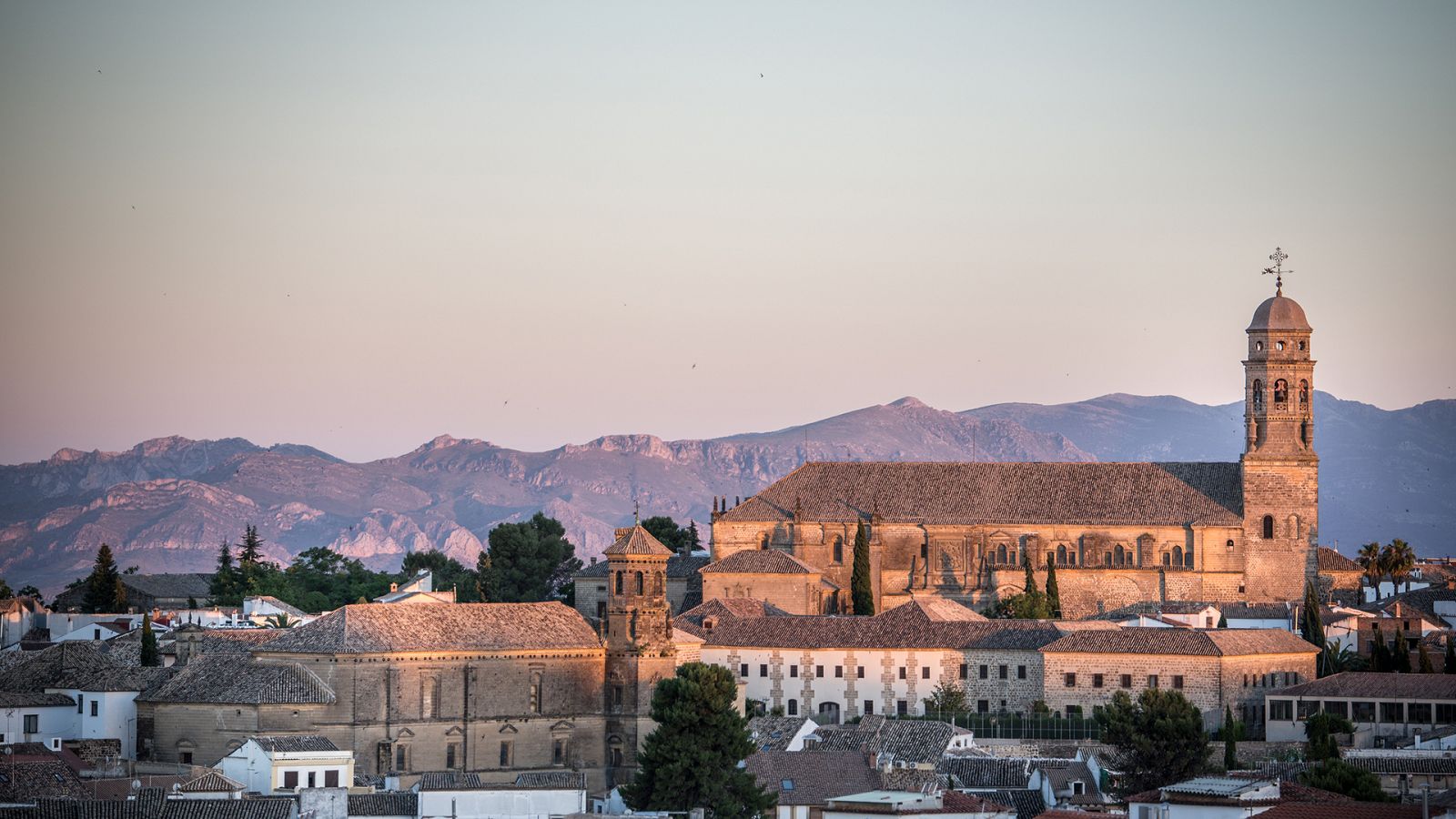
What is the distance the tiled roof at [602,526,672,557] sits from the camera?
8631 cm

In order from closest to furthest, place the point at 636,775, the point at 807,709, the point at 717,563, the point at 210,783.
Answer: the point at 210,783
the point at 636,775
the point at 807,709
the point at 717,563

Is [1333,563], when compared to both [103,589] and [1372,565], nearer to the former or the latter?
[1372,565]

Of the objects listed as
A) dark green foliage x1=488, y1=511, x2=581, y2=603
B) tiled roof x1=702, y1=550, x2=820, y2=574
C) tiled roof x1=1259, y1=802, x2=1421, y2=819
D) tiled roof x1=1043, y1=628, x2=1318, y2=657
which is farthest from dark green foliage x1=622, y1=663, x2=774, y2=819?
dark green foliage x1=488, y1=511, x2=581, y2=603

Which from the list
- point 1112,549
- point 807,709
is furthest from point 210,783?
point 1112,549

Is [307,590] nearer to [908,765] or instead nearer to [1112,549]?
[1112,549]

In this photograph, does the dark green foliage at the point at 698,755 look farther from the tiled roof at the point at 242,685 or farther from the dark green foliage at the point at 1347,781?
the dark green foliage at the point at 1347,781

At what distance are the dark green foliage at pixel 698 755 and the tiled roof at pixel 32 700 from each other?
1971 cm

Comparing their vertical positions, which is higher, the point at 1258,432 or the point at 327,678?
the point at 1258,432

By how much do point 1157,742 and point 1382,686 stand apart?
50.3ft

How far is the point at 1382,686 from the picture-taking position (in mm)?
84562

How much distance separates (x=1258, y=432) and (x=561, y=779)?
46.1 meters

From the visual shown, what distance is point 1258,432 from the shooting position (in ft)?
355

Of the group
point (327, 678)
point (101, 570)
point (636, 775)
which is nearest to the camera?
point (636, 775)

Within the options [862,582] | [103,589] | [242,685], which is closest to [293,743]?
[242,685]
